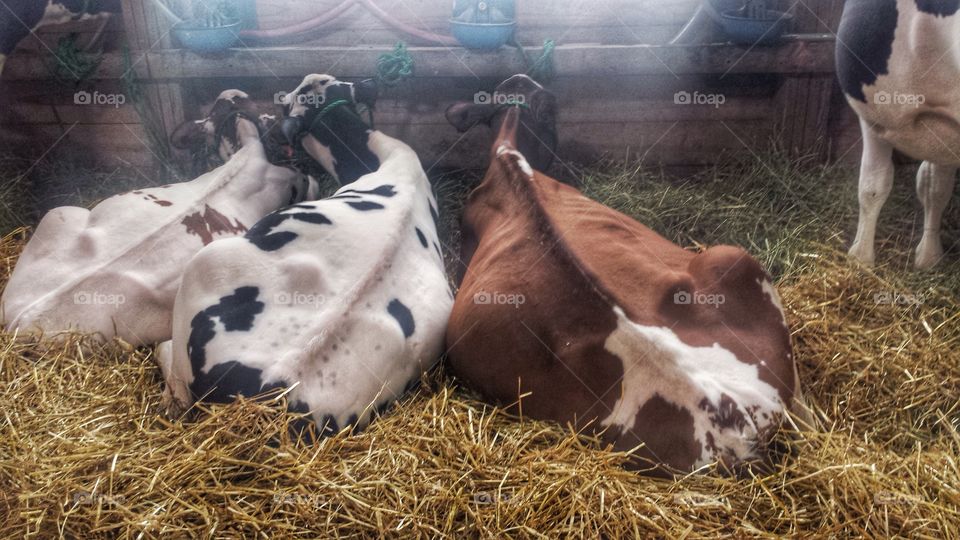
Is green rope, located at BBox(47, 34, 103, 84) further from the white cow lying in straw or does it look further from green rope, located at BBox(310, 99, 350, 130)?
green rope, located at BBox(310, 99, 350, 130)

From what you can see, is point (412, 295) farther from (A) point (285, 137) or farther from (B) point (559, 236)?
(A) point (285, 137)

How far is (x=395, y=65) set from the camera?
4.82m

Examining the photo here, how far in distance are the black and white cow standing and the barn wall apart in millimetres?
1288

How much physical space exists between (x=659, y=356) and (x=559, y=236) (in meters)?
0.68

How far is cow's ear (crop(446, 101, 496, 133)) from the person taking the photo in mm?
4453

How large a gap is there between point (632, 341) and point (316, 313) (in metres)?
1.05

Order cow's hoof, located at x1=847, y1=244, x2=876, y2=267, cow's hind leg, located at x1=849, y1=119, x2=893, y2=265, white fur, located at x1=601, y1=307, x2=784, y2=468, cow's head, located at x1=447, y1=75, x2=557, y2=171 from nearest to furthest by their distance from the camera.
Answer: white fur, located at x1=601, y1=307, x2=784, y2=468 < cow's hind leg, located at x1=849, y1=119, x2=893, y2=265 < cow's hoof, located at x1=847, y1=244, x2=876, y2=267 < cow's head, located at x1=447, y1=75, x2=557, y2=171

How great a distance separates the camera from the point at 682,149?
5199 millimetres

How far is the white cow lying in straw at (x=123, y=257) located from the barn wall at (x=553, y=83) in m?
1.26

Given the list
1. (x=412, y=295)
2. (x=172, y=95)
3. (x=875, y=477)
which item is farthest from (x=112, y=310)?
(x=875, y=477)

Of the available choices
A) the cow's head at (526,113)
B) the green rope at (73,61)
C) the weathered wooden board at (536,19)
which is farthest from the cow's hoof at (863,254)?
the green rope at (73,61)

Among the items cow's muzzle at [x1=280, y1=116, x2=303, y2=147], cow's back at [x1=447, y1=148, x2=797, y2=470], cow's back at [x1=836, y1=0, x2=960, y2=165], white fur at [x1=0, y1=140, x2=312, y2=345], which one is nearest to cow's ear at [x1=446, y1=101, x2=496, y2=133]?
cow's muzzle at [x1=280, y1=116, x2=303, y2=147]

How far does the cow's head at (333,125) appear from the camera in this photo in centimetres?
438

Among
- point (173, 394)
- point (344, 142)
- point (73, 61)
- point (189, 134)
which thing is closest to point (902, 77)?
point (344, 142)
